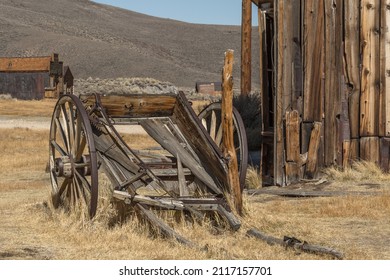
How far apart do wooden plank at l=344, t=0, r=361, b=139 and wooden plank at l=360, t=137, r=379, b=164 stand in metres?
0.15

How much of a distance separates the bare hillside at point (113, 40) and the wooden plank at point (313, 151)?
86.8 m

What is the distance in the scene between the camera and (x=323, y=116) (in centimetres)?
1316

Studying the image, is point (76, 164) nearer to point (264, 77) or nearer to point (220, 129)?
point (220, 129)

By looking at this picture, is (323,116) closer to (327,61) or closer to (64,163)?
(327,61)

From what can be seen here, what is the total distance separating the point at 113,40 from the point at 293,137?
115 metres

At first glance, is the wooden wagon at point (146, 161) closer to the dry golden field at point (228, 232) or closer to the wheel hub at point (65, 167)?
the wheel hub at point (65, 167)

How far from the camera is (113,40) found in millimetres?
125875

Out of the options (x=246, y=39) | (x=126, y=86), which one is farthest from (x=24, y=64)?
(x=246, y=39)

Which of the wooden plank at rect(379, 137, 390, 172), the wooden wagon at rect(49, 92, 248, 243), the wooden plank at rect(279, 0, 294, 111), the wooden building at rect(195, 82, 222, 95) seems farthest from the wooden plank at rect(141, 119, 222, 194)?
the wooden building at rect(195, 82, 222, 95)

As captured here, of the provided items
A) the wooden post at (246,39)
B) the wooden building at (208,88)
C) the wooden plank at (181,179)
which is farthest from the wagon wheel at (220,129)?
the wooden building at (208,88)

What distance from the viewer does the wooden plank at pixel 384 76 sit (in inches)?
525

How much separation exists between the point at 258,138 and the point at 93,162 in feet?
36.2

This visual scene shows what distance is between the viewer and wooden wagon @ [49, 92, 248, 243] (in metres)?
8.70

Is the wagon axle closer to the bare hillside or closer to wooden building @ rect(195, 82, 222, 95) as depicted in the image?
wooden building @ rect(195, 82, 222, 95)
